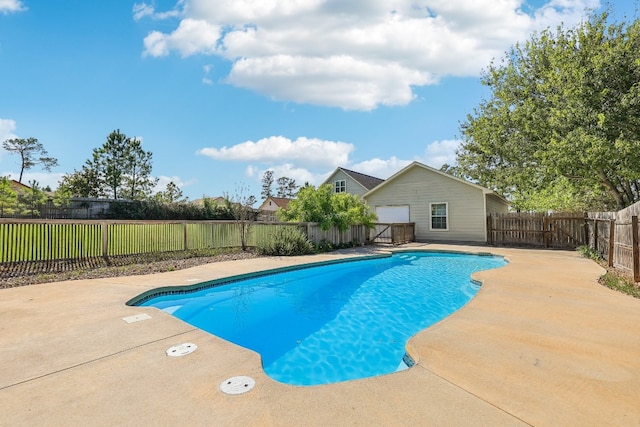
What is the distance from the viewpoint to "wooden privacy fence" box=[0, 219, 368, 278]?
24.8 ft

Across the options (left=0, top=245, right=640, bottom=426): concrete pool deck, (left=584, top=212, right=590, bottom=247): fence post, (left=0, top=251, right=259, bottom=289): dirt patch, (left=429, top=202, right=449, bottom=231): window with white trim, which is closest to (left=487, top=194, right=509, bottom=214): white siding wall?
(left=429, top=202, right=449, bottom=231): window with white trim

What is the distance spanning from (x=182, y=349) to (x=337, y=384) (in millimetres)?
1688

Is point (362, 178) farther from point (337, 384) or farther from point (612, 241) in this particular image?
point (337, 384)

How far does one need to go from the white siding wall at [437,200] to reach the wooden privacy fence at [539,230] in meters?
0.63

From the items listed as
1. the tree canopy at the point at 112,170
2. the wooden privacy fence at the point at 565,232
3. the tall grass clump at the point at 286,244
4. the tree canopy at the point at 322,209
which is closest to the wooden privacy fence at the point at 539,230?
the wooden privacy fence at the point at 565,232

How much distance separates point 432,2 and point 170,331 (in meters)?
9.17

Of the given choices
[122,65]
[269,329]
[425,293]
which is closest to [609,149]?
[425,293]

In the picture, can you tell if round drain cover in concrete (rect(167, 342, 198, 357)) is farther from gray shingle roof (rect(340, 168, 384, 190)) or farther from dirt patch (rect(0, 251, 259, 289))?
gray shingle roof (rect(340, 168, 384, 190))

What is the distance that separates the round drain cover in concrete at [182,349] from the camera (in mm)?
3195

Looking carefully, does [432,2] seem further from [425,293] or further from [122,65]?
[122,65]

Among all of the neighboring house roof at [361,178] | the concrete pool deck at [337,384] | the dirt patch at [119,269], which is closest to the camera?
the concrete pool deck at [337,384]

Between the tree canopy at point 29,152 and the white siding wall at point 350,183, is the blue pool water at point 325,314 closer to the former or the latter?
the white siding wall at point 350,183

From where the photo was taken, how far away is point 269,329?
5.13 m

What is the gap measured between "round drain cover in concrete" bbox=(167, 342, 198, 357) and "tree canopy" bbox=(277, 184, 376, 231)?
10.5 meters
